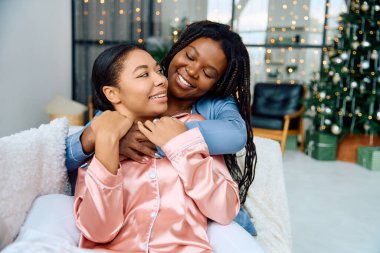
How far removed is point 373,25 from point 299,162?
1810 millimetres

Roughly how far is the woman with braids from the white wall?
3.08 meters

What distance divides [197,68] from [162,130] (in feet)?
1.17

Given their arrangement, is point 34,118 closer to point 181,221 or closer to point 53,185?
point 53,185

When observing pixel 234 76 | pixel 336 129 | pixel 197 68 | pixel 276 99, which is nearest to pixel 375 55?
pixel 336 129

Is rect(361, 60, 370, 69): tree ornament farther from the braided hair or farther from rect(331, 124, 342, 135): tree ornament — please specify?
the braided hair

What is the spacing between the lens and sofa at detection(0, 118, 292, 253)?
97 centimetres

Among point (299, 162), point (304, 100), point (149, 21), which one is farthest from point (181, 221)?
point (149, 21)

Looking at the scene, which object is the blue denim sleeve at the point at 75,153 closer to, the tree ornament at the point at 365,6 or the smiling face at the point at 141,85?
the smiling face at the point at 141,85

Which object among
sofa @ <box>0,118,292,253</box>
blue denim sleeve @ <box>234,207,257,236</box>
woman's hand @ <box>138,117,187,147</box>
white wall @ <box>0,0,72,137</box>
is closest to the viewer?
sofa @ <box>0,118,292,253</box>

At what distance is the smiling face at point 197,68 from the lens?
4.47 feet

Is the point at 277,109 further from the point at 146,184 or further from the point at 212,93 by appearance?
the point at 146,184

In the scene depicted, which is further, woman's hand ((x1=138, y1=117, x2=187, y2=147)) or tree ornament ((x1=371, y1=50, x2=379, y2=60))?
tree ornament ((x1=371, y1=50, x2=379, y2=60))

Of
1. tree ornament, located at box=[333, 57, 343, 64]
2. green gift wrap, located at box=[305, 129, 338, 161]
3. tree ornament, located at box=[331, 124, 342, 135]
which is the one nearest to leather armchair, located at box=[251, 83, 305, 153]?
green gift wrap, located at box=[305, 129, 338, 161]

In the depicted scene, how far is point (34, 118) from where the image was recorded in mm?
4590
